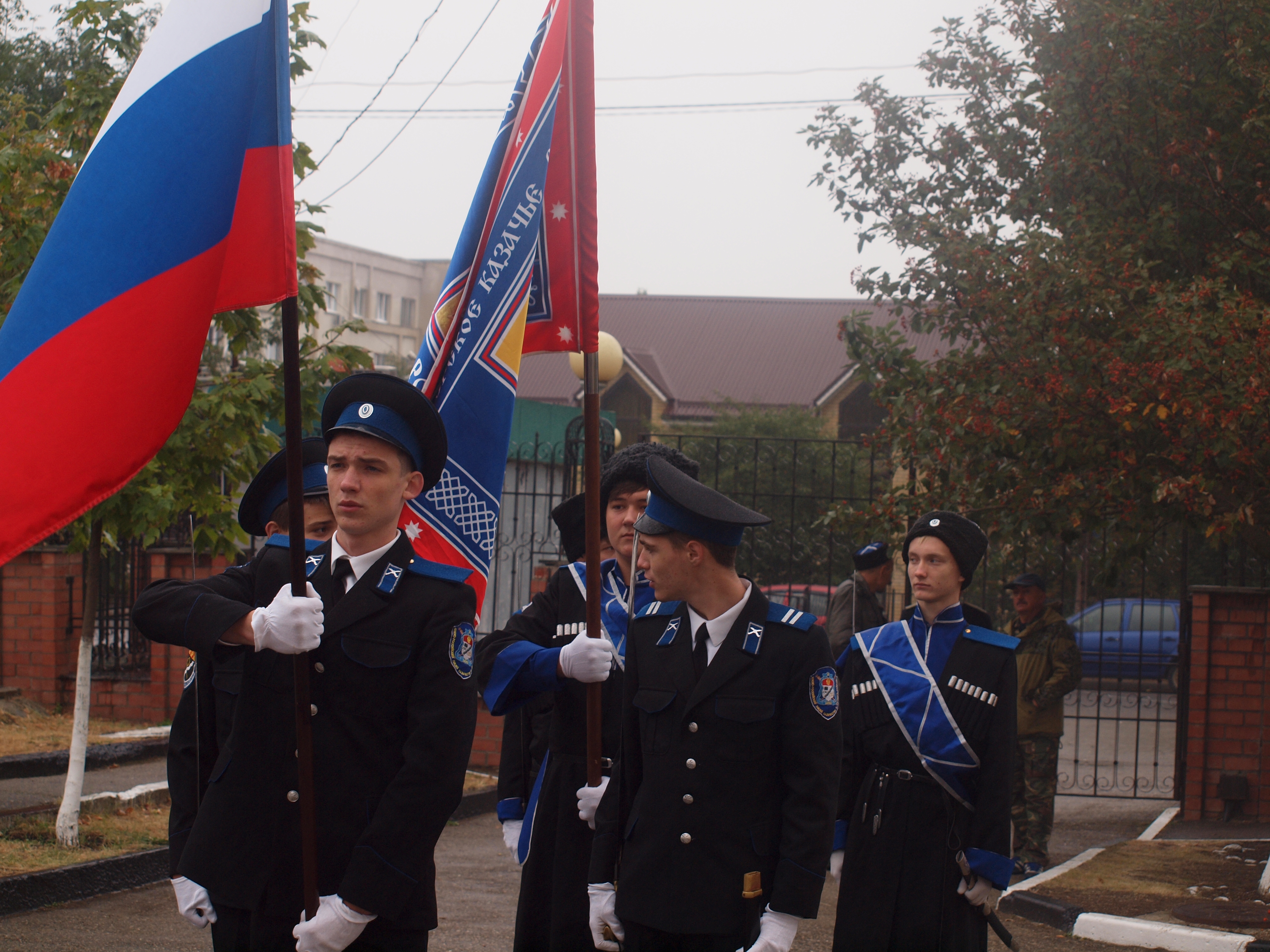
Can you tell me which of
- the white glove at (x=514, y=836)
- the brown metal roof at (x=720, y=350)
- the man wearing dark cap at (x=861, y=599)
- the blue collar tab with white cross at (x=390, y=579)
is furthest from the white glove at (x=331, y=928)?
the brown metal roof at (x=720, y=350)

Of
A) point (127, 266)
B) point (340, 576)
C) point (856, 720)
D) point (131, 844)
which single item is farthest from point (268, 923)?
point (131, 844)

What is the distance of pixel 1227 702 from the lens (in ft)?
30.5

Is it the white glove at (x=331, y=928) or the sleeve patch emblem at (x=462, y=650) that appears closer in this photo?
the white glove at (x=331, y=928)

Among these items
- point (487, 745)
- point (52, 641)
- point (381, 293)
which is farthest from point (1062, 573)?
point (381, 293)

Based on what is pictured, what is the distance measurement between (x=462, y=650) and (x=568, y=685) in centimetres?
111

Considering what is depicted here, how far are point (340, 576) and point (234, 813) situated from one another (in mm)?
561

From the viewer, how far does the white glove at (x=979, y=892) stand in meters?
3.82

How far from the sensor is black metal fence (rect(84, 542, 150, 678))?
1130 centimetres

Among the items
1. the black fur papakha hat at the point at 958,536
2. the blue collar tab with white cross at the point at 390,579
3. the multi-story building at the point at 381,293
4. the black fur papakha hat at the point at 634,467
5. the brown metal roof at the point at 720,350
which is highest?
the multi-story building at the point at 381,293

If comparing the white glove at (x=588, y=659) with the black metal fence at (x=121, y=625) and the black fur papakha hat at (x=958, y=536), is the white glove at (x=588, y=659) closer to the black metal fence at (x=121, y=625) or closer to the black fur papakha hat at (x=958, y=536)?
the black fur papakha hat at (x=958, y=536)

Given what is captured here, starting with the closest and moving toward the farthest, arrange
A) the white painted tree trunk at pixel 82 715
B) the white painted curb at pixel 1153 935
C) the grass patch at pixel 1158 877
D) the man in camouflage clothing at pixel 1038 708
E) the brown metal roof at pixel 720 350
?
the white painted curb at pixel 1153 935
the grass patch at pixel 1158 877
the white painted tree trunk at pixel 82 715
the man in camouflage clothing at pixel 1038 708
the brown metal roof at pixel 720 350

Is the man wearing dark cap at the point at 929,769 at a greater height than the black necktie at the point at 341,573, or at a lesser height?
lesser

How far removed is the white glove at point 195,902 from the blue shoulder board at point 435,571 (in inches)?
32.6

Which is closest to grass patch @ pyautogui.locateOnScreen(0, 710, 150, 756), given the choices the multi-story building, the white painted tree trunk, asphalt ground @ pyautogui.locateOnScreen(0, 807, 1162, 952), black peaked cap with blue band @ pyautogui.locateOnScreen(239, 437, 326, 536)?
the white painted tree trunk
